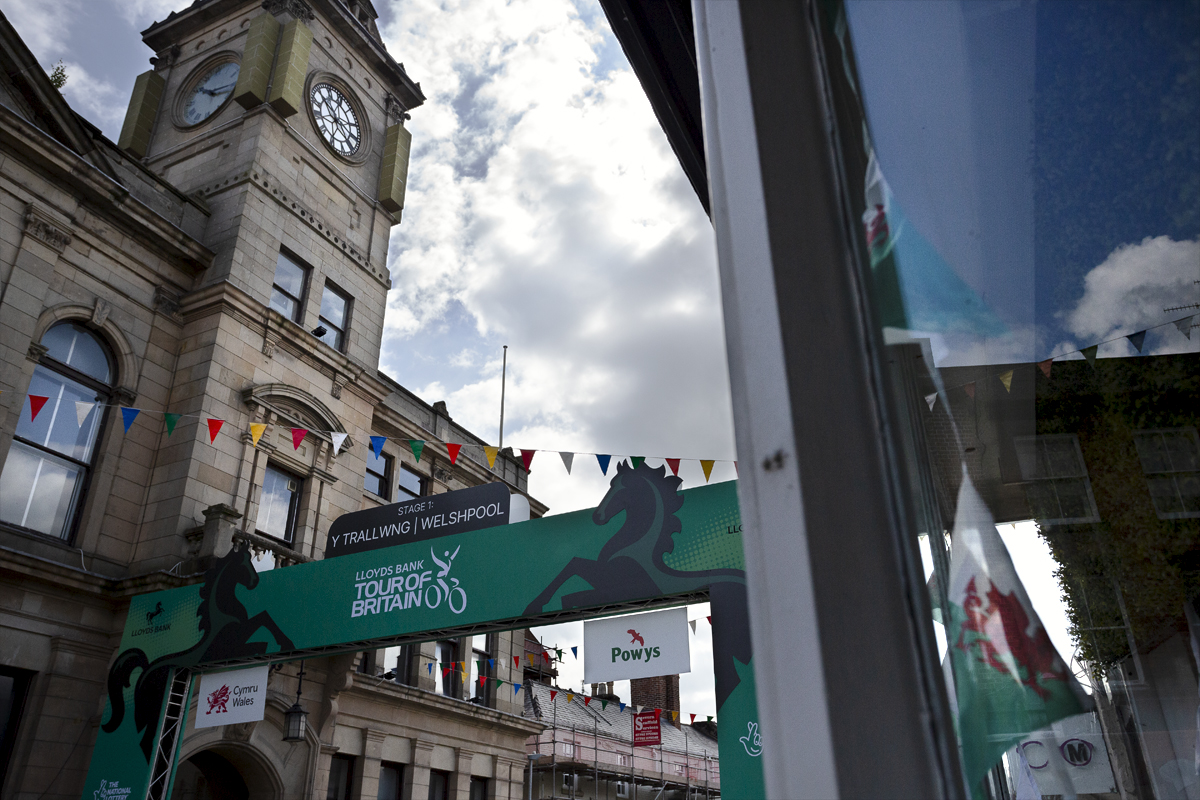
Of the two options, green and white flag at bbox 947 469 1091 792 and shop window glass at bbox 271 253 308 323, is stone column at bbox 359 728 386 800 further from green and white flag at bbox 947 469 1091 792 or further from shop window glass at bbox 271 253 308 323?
green and white flag at bbox 947 469 1091 792

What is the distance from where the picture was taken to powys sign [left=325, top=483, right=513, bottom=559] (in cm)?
1134

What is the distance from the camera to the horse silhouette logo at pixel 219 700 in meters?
11.0

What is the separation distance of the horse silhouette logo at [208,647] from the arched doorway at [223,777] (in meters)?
2.73

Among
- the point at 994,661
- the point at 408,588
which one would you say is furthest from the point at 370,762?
the point at 994,661

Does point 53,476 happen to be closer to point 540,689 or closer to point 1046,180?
point 1046,180

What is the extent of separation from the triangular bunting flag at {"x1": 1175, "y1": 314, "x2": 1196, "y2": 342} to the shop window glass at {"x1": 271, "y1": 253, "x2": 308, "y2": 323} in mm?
17456

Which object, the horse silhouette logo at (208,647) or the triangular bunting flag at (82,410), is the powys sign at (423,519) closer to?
the horse silhouette logo at (208,647)

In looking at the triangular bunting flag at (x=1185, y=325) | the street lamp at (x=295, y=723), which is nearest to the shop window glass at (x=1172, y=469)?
the triangular bunting flag at (x=1185, y=325)

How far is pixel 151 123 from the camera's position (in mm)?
19859

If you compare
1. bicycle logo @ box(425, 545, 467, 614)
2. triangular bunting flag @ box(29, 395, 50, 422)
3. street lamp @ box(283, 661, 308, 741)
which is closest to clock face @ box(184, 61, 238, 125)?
triangular bunting flag @ box(29, 395, 50, 422)

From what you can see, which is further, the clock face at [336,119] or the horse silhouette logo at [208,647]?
the clock face at [336,119]

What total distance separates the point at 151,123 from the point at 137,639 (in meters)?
13.6

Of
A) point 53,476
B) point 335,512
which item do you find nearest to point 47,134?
point 53,476

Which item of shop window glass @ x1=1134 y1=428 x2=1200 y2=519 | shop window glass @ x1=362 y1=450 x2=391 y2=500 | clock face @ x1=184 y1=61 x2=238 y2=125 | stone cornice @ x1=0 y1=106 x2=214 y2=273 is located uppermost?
clock face @ x1=184 y1=61 x2=238 y2=125
